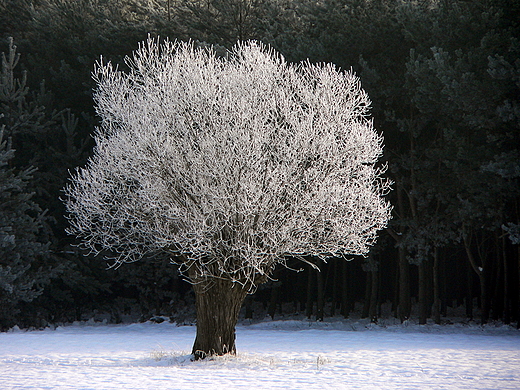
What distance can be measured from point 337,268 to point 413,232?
20.0ft

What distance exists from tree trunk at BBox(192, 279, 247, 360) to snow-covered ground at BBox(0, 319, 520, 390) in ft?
1.12

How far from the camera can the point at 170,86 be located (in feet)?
46.5

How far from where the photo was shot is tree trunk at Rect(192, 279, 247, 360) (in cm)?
1384

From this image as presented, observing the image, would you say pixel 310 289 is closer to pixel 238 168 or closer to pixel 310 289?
pixel 310 289

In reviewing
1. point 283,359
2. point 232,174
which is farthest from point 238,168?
point 283,359

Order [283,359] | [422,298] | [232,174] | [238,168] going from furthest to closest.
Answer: [422,298]
[283,359]
[232,174]
[238,168]

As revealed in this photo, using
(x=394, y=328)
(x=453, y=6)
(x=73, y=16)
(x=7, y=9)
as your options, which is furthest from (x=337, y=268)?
(x=7, y=9)

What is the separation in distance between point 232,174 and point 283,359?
15.7ft

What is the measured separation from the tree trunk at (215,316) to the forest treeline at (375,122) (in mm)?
7473

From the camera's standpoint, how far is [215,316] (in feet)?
45.4

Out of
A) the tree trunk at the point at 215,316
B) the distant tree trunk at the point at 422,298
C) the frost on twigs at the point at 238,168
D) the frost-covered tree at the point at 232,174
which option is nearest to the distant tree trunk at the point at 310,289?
the distant tree trunk at the point at 422,298

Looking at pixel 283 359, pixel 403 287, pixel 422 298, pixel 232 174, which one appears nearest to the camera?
pixel 232 174

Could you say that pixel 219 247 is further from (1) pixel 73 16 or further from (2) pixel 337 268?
(1) pixel 73 16

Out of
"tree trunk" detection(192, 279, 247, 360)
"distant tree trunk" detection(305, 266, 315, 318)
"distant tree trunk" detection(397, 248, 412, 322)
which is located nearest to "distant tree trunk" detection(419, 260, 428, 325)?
"distant tree trunk" detection(397, 248, 412, 322)
